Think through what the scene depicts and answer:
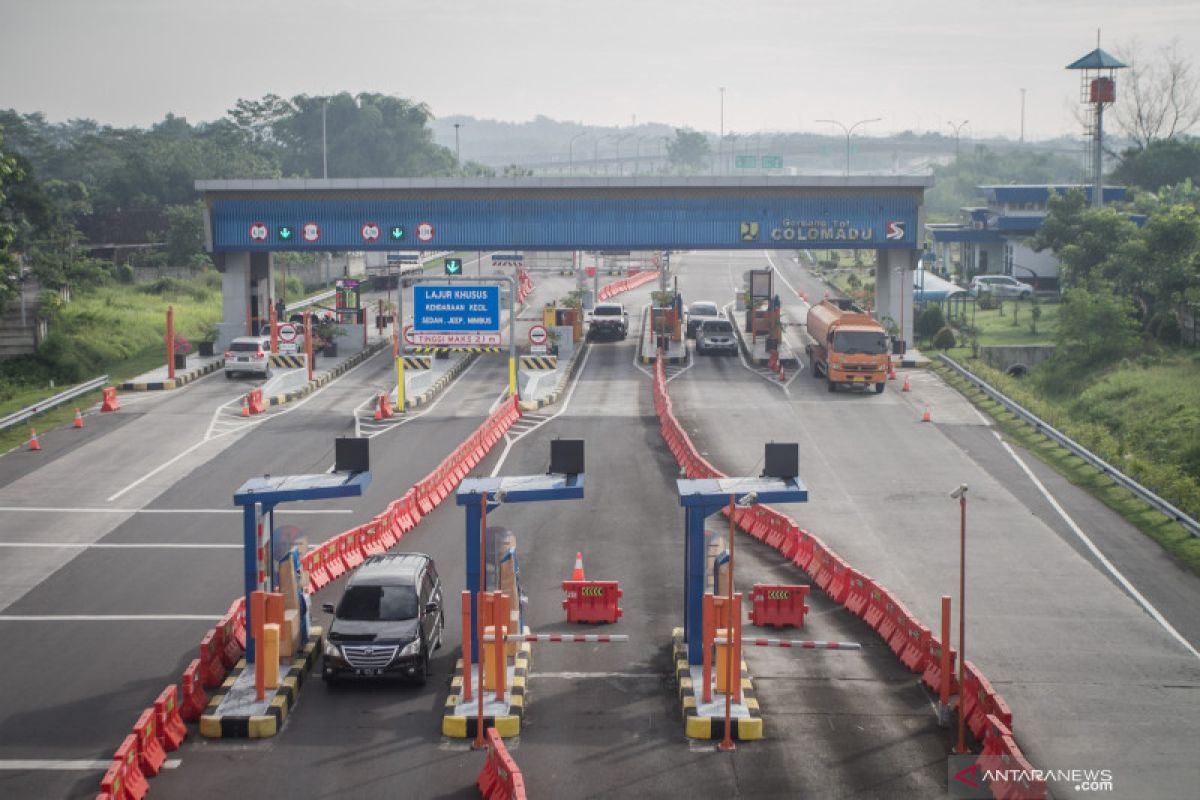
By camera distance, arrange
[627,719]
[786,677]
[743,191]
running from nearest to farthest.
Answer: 1. [627,719]
2. [786,677]
3. [743,191]

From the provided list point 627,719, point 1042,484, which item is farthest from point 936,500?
point 627,719

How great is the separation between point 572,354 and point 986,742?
50.8 meters

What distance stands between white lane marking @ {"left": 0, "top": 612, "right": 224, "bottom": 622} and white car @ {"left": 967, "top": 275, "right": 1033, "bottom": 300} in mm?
69222

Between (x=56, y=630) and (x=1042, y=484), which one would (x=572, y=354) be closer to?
(x=1042, y=484)

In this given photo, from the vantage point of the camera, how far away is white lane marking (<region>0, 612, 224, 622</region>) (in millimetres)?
27609

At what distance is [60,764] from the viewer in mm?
20375

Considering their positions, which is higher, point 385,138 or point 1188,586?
point 385,138

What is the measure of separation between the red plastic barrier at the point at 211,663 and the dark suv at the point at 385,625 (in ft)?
5.38

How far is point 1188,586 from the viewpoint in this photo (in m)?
31.4

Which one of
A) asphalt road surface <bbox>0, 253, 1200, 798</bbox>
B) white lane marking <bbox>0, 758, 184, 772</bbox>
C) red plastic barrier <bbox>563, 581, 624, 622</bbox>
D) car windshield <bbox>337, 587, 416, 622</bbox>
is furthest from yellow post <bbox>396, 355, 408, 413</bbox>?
white lane marking <bbox>0, 758, 184, 772</bbox>

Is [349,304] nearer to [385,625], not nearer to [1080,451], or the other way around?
[1080,451]

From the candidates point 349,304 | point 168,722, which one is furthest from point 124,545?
point 349,304

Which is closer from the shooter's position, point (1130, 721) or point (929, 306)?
point (1130, 721)

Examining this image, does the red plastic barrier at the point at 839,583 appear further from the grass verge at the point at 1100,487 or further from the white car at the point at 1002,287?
the white car at the point at 1002,287
